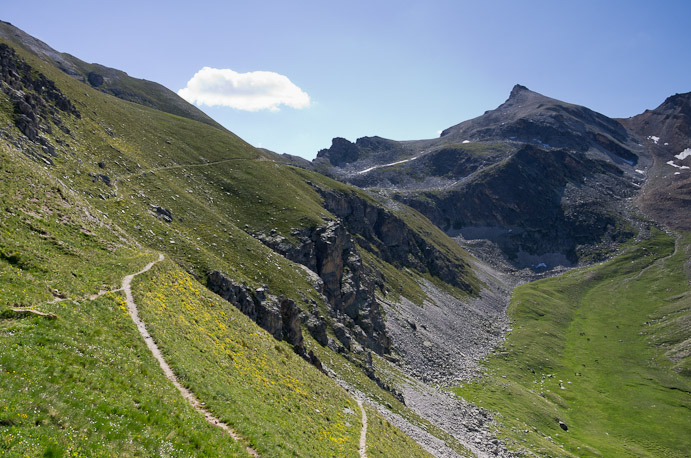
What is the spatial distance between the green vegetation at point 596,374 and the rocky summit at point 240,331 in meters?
0.65

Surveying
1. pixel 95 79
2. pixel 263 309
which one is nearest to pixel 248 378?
pixel 263 309

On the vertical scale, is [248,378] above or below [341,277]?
above

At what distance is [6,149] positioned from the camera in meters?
36.6

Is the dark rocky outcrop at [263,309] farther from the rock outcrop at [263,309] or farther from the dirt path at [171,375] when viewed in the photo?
the dirt path at [171,375]

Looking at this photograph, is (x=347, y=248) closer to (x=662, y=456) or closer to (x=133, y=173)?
(x=133, y=173)

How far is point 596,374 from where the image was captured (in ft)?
359

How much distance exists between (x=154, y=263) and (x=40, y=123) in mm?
37789

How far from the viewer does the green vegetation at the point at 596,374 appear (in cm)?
7344

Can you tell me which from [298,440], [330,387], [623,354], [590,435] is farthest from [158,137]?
[623,354]

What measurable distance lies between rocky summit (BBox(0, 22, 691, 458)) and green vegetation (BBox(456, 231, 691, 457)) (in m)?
0.65

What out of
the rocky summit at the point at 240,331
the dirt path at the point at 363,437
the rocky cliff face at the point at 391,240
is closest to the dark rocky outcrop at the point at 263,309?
the rocky summit at the point at 240,331

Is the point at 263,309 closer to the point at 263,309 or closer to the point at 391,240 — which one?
the point at 263,309

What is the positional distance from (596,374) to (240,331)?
115648 millimetres

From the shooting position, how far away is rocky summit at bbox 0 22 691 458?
1786 centimetres
